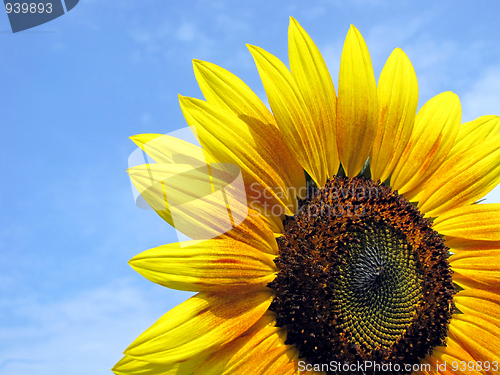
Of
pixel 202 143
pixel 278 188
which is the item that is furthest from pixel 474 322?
pixel 202 143

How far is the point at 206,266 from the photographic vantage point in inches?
84.0

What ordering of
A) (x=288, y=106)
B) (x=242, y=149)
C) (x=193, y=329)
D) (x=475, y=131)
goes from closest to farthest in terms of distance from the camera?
(x=193, y=329), (x=242, y=149), (x=288, y=106), (x=475, y=131)

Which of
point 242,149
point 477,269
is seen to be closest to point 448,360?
point 477,269

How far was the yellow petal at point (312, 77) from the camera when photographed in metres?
2.54

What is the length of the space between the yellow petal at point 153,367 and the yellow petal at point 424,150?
188 cm

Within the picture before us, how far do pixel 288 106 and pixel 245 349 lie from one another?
1.44 m

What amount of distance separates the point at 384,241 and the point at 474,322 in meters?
0.96

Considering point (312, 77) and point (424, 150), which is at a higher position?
point (312, 77)

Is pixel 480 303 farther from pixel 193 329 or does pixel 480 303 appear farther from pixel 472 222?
pixel 193 329

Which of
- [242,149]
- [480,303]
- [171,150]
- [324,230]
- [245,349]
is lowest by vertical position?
[480,303]

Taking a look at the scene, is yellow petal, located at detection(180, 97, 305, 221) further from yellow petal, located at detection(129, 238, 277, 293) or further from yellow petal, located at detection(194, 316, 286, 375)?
yellow petal, located at detection(194, 316, 286, 375)

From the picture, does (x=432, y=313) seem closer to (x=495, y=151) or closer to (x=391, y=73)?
(x=495, y=151)

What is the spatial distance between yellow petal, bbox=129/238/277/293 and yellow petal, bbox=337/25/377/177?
41.5 inches

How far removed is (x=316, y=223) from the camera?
2549 mm
